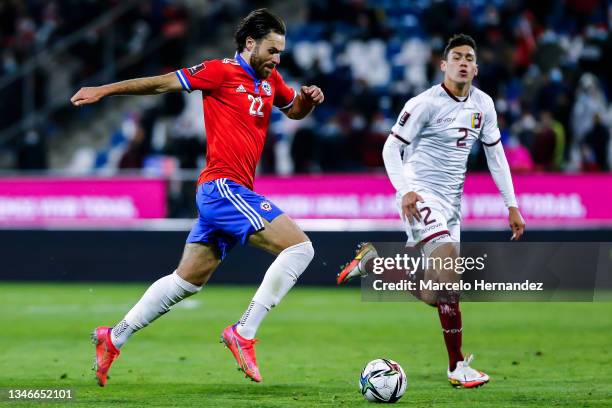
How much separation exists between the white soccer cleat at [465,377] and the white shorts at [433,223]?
0.91 m

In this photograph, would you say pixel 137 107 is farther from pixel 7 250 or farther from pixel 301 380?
pixel 301 380

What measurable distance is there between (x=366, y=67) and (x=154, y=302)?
13.7 m

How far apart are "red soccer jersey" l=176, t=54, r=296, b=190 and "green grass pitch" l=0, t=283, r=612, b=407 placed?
151 centimetres

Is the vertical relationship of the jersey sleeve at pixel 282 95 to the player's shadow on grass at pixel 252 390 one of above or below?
above

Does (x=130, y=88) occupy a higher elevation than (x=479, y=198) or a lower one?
higher

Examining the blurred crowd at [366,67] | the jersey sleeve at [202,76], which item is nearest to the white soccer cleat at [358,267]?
the jersey sleeve at [202,76]

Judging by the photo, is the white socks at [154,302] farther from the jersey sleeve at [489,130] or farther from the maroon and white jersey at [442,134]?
the jersey sleeve at [489,130]

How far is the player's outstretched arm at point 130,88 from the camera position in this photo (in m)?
7.27

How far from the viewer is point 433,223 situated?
8.44 metres

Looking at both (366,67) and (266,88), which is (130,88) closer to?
(266,88)

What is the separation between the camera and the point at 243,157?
7.84 m

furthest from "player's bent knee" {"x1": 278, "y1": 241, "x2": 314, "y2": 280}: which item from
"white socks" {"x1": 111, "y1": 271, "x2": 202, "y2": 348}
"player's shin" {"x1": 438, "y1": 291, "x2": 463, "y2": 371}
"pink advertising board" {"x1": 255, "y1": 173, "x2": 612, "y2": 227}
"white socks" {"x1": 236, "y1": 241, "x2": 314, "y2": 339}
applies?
"pink advertising board" {"x1": 255, "y1": 173, "x2": 612, "y2": 227}

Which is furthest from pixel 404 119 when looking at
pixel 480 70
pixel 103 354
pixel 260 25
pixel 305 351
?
pixel 480 70

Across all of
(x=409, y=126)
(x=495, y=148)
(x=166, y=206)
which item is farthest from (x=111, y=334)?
(x=166, y=206)
